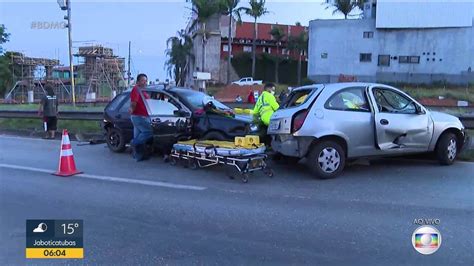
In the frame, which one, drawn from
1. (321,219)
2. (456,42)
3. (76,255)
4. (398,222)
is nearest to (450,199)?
(398,222)

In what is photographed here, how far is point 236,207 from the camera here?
233 inches

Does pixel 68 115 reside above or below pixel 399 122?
below

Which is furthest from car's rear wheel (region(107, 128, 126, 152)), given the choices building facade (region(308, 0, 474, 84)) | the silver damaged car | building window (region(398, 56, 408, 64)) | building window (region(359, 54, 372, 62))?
building window (region(398, 56, 408, 64))

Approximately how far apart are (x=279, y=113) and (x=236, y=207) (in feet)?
8.67

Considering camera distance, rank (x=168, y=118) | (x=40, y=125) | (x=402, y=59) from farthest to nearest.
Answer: (x=402, y=59)
(x=40, y=125)
(x=168, y=118)

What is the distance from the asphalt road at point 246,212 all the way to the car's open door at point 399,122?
1.75 ft

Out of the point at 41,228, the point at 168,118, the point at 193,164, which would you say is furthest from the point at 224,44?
the point at 41,228

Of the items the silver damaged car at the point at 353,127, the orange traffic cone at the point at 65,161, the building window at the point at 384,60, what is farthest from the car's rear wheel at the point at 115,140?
the building window at the point at 384,60

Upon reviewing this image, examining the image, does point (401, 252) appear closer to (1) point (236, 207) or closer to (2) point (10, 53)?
(1) point (236, 207)

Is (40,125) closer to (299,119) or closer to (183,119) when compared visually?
(183,119)

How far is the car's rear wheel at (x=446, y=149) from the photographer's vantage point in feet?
27.0

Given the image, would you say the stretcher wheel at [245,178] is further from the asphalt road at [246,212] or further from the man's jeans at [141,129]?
the man's jeans at [141,129]

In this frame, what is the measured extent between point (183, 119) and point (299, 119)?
115 inches

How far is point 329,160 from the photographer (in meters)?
7.45
